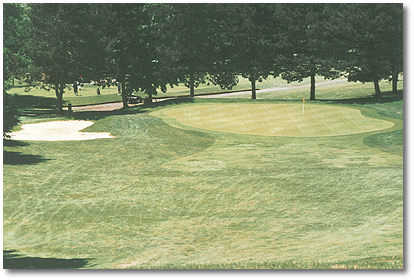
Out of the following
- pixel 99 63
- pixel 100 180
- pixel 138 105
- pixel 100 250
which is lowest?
pixel 100 250

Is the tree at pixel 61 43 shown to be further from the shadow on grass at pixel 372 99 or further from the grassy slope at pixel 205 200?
the shadow on grass at pixel 372 99

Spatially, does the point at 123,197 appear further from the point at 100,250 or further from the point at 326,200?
the point at 326,200

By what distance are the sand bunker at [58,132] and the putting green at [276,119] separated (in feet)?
6.80

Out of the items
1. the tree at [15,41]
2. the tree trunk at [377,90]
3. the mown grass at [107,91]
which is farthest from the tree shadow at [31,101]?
the tree trunk at [377,90]

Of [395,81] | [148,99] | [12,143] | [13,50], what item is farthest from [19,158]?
[395,81]

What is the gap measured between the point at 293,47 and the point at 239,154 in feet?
15.1

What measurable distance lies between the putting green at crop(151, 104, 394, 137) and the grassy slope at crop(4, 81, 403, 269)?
407mm

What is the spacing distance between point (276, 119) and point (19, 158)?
26.3 feet

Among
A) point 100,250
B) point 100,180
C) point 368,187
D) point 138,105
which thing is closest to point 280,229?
point 368,187

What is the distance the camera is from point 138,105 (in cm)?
1795

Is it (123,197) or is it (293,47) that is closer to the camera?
(123,197)

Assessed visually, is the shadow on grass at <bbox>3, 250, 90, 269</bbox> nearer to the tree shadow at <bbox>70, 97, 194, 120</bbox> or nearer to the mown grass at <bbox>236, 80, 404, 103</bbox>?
the tree shadow at <bbox>70, 97, 194, 120</bbox>

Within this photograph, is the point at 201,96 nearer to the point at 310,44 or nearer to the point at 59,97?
the point at 310,44

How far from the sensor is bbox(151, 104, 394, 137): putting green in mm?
16594
